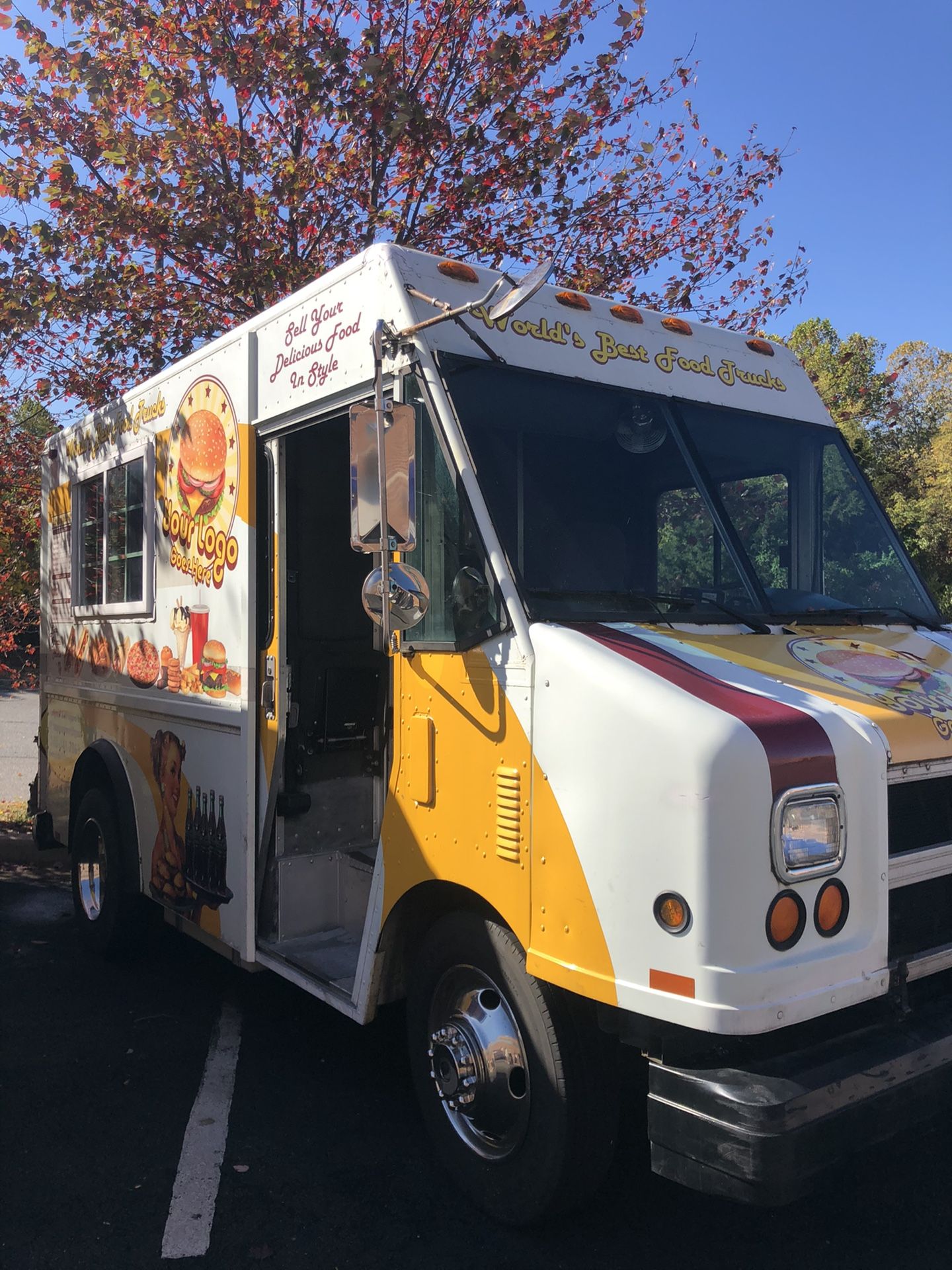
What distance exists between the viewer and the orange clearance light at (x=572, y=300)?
150 inches

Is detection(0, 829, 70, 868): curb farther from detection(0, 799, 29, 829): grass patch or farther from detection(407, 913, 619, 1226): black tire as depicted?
detection(407, 913, 619, 1226): black tire

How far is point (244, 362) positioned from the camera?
4.43 meters

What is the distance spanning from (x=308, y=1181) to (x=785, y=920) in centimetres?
201

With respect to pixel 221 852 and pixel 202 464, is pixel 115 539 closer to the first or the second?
pixel 202 464

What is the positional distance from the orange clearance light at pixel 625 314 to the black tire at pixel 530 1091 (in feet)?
7.53

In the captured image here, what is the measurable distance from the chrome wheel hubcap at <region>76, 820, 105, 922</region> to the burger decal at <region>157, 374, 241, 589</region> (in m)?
1.88

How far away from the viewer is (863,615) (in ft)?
12.7

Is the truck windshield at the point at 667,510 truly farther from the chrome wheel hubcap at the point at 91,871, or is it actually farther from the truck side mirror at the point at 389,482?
the chrome wheel hubcap at the point at 91,871

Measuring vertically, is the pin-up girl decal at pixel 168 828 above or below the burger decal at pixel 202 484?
below

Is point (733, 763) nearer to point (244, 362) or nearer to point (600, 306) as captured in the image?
point (600, 306)

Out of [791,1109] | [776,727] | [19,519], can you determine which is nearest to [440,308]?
[776,727]

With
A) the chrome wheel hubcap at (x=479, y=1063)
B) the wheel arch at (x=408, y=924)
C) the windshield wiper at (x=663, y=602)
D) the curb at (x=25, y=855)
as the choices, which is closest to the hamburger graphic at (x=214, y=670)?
the wheel arch at (x=408, y=924)

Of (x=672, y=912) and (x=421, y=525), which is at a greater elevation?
(x=421, y=525)

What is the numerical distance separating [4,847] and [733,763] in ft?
25.3
